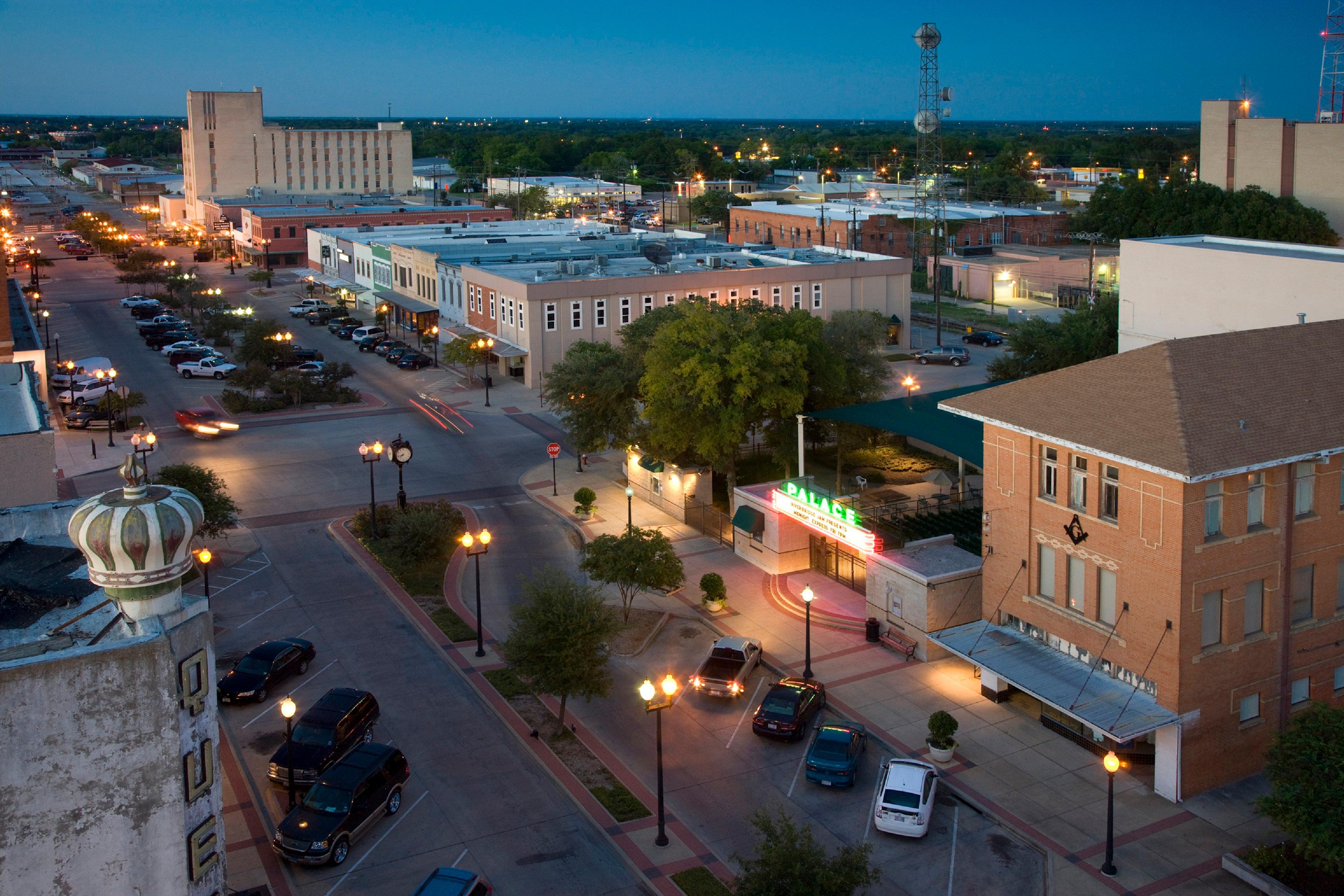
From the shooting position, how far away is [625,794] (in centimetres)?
2450

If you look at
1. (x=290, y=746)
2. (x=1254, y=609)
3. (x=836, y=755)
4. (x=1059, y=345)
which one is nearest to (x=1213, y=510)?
(x=1254, y=609)

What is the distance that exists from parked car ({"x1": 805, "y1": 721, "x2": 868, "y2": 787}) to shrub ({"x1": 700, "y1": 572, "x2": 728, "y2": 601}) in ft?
27.8

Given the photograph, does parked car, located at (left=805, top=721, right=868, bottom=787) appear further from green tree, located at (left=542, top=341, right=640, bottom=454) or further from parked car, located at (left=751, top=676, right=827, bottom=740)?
green tree, located at (left=542, top=341, right=640, bottom=454)

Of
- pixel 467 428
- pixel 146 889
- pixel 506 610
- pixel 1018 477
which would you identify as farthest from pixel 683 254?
pixel 146 889

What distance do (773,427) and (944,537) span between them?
10.8 meters

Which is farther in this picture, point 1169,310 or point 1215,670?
point 1169,310

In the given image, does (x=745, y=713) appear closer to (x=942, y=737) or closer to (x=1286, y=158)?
(x=942, y=737)

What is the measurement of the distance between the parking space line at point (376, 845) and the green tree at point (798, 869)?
7473 millimetres

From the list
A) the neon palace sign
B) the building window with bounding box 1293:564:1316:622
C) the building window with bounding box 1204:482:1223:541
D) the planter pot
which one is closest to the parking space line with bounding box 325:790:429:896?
the planter pot

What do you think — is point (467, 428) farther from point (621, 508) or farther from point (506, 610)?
point (506, 610)

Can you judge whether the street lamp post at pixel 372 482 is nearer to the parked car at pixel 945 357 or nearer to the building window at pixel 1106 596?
the building window at pixel 1106 596

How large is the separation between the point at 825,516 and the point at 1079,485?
895cm

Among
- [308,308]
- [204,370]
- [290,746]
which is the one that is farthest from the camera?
[308,308]

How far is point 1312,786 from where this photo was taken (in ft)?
66.4
